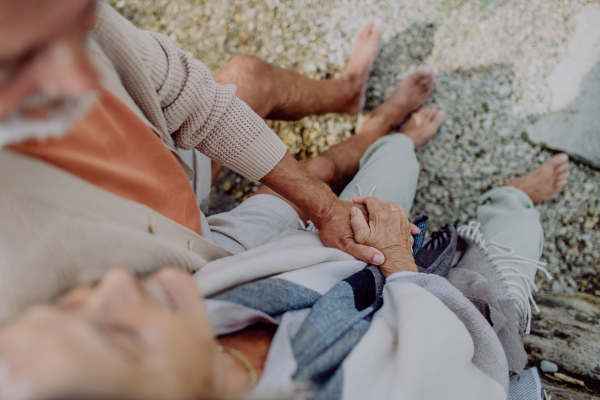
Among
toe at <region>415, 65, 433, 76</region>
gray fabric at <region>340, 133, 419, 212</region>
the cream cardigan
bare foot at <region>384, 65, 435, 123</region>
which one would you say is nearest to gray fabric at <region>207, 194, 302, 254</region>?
→ the cream cardigan

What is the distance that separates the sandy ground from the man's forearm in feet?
3.58

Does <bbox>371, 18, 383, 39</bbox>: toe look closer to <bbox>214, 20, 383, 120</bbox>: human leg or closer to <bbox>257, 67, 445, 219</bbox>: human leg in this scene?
<bbox>214, 20, 383, 120</bbox>: human leg

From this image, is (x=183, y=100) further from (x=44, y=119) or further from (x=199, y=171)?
(x=44, y=119)

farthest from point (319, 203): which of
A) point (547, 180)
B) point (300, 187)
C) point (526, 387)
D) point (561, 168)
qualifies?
point (561, 168)

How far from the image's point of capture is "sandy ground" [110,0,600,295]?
78.9 inches

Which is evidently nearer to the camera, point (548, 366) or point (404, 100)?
point (548, 366)

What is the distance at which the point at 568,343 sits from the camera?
1.54 meters

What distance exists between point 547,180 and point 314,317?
193 cm

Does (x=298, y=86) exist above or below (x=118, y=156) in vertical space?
above

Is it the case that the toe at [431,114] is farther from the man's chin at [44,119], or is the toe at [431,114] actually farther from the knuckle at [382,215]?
the man's chin at [44,119]

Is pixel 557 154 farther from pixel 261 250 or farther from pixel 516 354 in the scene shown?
pixel 261 250

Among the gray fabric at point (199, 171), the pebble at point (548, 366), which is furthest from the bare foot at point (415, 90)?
the pebble at point (548, 366)

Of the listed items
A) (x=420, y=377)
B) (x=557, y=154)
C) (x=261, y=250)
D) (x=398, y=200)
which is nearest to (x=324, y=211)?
(x=261, y=250)

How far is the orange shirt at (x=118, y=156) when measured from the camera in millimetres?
695
